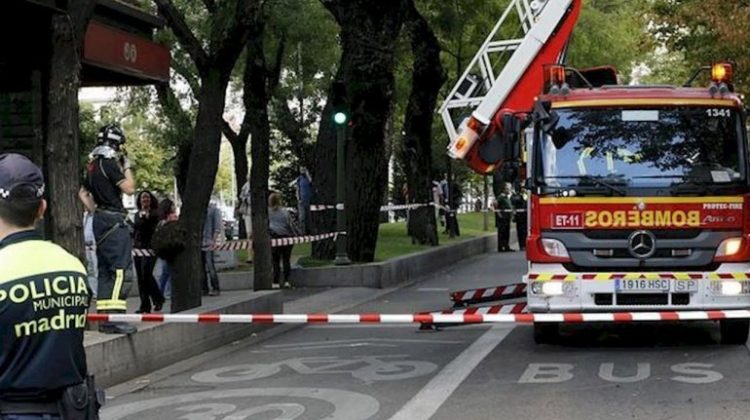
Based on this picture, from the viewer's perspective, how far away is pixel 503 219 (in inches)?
1223

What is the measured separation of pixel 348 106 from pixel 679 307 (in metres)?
9.58

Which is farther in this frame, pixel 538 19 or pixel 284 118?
pixel 284 118

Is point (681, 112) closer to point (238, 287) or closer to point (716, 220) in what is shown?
point (716, 220)

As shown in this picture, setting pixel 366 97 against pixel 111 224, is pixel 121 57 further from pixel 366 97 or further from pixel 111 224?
pixel 366 97

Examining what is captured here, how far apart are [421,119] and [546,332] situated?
16611 millimetres

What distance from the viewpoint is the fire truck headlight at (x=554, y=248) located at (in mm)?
10648

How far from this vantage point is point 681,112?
1102 cm

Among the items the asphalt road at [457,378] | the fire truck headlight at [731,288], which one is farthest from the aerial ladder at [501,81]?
the fire truck headlight at [731,288]

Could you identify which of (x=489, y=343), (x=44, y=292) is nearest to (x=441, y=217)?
(x=489, y=343)

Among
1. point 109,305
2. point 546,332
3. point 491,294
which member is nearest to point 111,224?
point 109,305

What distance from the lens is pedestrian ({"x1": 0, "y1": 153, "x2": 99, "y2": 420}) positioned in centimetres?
361

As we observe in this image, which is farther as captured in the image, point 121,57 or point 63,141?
point 121,57

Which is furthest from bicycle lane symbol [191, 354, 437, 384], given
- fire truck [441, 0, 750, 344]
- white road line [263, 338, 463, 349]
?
fire truck [441, 0, 750, 344]

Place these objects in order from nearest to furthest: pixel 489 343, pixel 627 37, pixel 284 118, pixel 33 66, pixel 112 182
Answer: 1. pixel 112 182
2. pixel 489 343
3. pixel 33 66
4. pixel 284 118
5. pixel 627 37
